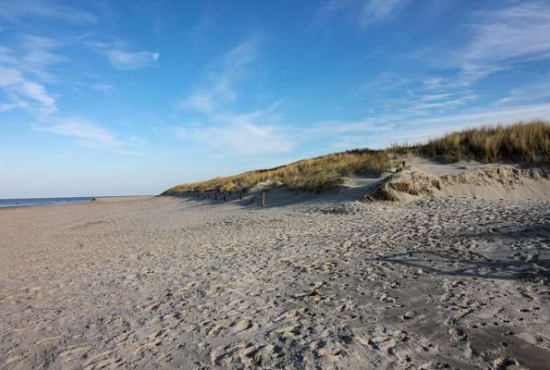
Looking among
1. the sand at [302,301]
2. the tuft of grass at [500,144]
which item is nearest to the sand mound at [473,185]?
the tuft of grass at [500,144]

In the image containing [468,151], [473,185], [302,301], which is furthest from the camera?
[468,151]

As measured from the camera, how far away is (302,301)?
5.39 metres

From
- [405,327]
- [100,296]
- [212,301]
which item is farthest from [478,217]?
[100,296]

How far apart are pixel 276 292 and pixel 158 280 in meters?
2.71

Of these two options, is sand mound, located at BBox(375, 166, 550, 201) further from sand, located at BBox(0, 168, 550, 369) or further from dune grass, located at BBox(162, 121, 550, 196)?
sand, located at BBox(0, 168, 550, 369)

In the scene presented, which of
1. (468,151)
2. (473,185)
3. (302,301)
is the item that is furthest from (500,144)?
(302,301)

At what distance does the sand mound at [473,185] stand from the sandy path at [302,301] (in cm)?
427

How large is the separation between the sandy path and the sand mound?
168 inches

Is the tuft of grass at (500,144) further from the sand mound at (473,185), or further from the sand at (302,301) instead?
the sand at (302,301)

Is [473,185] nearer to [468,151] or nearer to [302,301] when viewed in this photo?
[468,151]

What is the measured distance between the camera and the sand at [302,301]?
386 centimetres

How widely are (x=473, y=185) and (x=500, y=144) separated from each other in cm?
445

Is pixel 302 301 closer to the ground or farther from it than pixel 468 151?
closer to the ground

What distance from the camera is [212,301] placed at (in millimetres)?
5660
